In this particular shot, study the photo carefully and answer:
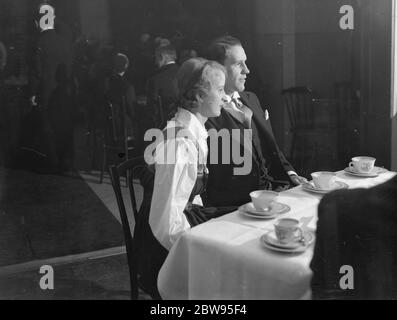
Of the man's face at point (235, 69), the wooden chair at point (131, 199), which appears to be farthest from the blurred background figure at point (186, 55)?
the wooden chair at point (131, 199)

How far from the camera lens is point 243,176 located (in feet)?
6.47

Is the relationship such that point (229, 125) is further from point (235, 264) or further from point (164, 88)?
point (235, 264)

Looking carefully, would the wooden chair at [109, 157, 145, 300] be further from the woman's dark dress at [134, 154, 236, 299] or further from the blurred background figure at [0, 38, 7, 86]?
the blurred background figure at [0, 38, 7, 86]

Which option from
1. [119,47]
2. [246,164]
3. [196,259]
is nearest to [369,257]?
[196,259]

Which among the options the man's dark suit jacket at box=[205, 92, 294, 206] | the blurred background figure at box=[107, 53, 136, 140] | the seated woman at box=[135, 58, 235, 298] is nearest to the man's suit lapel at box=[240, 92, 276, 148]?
the man's dark suit jacket at box=[205, 92, 294, 206]

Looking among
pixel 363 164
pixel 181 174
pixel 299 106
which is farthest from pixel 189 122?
pixel 363 164

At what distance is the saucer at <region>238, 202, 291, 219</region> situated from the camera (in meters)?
1.60

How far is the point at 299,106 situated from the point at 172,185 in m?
0.60

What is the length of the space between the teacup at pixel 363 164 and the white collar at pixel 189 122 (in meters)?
0.61

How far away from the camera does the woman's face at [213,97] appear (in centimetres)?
181

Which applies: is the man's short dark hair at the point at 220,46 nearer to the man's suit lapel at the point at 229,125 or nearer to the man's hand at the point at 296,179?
the man's suit lapel at the point at 229,125

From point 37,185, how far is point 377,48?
132cm

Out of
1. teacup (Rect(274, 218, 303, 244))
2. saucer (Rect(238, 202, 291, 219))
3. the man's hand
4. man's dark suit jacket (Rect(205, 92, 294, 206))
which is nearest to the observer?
teacup (Rect(274, 218, 303, 244))
